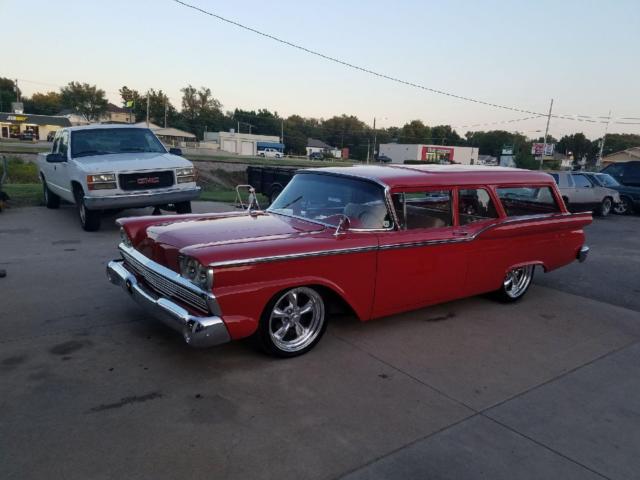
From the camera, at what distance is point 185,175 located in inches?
346

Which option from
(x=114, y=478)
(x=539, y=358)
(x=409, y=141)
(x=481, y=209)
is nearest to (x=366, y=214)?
(x=481, y=209)

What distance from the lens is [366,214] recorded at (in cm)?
427

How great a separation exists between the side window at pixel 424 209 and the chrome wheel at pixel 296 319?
112 centimetres

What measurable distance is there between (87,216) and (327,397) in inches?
262

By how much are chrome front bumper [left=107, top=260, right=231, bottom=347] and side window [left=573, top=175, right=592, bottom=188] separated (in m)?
14.6

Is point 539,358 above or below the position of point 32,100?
below

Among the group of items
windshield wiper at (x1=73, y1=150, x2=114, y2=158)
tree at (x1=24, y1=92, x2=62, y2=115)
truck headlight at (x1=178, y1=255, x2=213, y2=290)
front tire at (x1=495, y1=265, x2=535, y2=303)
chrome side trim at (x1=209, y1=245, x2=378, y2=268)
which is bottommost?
front tire at (x1=495, y1=265, x2=535, y2=303)

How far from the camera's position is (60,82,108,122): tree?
3450 inches

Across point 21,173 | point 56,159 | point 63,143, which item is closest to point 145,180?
point 56,159

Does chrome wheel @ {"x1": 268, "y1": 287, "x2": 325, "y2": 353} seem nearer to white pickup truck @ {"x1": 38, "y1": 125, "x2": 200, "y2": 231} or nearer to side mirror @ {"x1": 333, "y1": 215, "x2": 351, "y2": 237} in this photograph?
side mirror @ {"x1": 333, "y1": 215, "x2": 351, "y2": 237}

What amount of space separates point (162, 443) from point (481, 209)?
3.89 meters

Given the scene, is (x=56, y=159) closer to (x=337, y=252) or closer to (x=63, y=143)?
(x=63, y=143)

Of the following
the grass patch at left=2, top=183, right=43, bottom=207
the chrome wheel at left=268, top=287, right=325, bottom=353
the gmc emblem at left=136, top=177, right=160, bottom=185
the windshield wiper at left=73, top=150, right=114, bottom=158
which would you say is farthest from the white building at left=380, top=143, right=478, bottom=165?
the chrome wheel at left=268, top=287, right=325, bottom=353

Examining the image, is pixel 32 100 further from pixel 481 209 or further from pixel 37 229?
pixel 481 209
